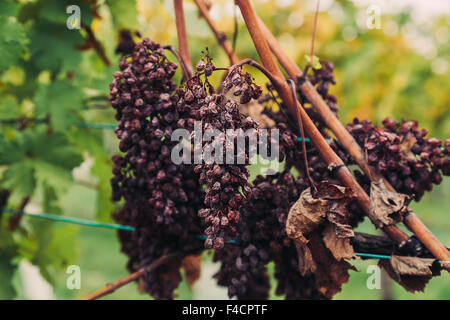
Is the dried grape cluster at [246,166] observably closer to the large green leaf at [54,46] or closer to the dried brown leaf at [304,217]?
the dried brown leaf at [304,217]

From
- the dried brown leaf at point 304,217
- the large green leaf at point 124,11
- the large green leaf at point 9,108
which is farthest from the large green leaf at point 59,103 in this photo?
the dried brown leaf at point 304,217

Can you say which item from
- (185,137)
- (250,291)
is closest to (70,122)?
→ (185,137)

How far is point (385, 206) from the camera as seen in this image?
0.90 metres

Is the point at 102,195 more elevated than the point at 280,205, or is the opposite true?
the point at 102,195

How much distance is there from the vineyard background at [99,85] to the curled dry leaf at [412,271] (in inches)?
31.0

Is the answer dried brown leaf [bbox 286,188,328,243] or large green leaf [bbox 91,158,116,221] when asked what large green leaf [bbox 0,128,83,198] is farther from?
dried brown leaf [bbox 286,188,328,243]

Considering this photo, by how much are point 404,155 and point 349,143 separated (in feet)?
0.40

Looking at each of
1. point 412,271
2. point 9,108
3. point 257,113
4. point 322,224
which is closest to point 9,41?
point 9,108

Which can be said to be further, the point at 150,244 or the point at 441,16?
the point at 441,16

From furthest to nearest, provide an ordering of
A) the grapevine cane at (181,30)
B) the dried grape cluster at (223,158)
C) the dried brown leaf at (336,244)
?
the grapevine cane at (181,30)
the dried brown leaf at (336,244)
the dried grape cluster at (223,158)

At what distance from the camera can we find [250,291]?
1154 mm

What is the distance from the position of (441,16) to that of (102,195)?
2455mm

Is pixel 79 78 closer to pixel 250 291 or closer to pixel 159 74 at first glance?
pixel 159 74

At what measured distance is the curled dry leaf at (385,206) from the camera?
89 cm
